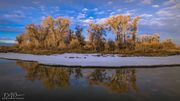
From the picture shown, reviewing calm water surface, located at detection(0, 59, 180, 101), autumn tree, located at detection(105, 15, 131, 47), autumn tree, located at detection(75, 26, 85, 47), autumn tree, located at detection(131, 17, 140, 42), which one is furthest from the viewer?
autumn tree, located at detection(75, 26, 85, 47)

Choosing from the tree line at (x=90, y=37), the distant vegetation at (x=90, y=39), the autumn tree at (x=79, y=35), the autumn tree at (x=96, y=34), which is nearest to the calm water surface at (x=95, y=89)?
the distant vegetation at (x=90, y=39)

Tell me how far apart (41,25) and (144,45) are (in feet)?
41.4

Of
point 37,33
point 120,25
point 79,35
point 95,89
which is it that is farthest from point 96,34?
point 95,89

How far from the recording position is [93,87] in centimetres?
488

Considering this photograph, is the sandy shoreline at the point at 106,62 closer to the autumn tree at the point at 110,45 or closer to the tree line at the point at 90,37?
the tree line at the point at 90,37

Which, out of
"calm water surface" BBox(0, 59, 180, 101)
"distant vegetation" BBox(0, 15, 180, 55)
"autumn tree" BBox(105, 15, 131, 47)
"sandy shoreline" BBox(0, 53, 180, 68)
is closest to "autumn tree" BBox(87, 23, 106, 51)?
"distant vegetation" BBox(0, 15, 180, 55)

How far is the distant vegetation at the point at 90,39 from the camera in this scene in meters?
19.4

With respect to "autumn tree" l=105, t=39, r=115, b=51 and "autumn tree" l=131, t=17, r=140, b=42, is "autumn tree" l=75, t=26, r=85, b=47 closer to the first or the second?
"autumn tree" l=105, t=39, r=115, b=51

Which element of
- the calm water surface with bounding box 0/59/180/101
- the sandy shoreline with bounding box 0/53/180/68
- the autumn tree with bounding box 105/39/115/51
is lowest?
the calm water surface with bounding box 0/59/180/101

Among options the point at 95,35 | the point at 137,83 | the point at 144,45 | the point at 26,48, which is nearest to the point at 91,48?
the point at 95,35

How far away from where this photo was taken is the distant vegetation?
63.7 ft

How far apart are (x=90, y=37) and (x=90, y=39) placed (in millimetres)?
271

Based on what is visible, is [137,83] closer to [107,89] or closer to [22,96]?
[107,89]

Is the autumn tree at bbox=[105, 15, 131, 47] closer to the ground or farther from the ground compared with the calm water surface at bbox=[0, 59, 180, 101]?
farther from the ground
